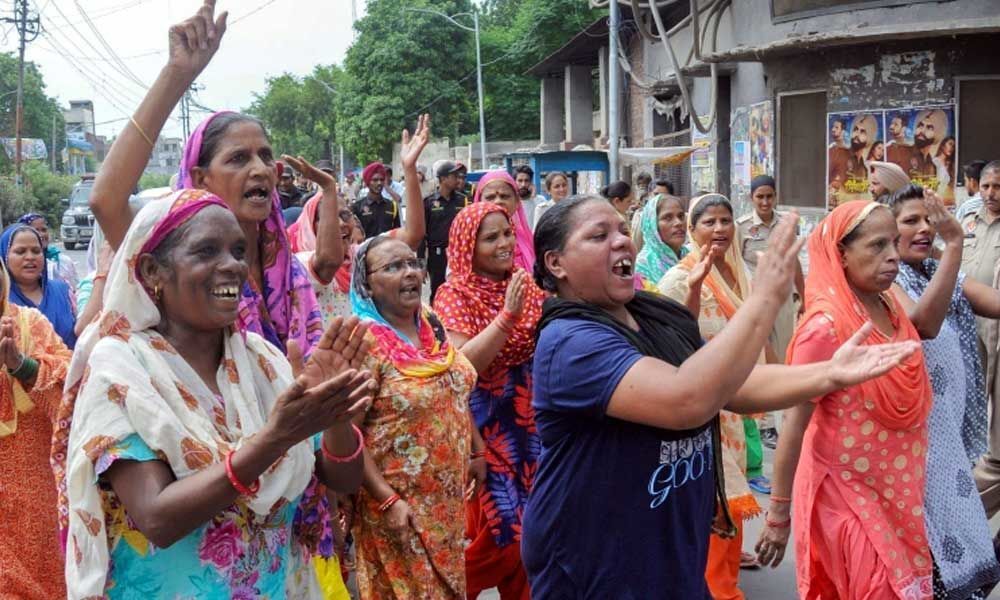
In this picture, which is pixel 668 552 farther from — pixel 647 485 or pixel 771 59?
pixel 771 59

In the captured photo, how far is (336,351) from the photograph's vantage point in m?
2.49

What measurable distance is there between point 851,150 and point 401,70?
29666mm

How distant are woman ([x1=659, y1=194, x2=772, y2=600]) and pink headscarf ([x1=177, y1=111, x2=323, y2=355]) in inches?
65.6

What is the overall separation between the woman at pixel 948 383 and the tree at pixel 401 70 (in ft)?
124

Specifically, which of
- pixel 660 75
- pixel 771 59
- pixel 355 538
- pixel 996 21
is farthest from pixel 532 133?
pixel 355 538

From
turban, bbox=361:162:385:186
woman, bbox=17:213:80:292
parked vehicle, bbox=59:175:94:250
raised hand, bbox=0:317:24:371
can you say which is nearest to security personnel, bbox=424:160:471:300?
turban, bbox=361:162:385:186

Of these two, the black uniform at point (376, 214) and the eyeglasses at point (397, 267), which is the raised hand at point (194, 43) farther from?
the black uniform at point (376, 214)

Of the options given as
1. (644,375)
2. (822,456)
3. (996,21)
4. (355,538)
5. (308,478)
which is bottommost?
(355,538)

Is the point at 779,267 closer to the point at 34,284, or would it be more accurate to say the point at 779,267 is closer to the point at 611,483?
the point at 611,483

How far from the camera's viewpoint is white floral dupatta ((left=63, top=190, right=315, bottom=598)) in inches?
93.2

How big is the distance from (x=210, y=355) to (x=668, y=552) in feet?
4.14

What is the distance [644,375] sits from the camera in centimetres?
260

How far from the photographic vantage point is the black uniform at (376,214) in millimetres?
10930

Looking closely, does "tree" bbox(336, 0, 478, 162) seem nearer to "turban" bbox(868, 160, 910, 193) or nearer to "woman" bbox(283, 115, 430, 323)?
"woman" bbox(283, 115, 430, 323)
